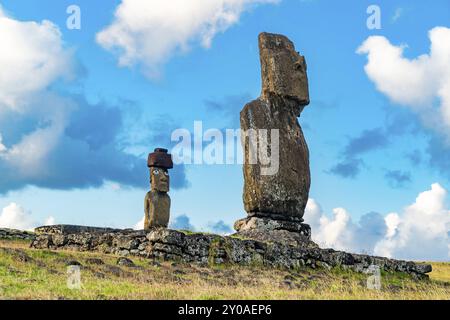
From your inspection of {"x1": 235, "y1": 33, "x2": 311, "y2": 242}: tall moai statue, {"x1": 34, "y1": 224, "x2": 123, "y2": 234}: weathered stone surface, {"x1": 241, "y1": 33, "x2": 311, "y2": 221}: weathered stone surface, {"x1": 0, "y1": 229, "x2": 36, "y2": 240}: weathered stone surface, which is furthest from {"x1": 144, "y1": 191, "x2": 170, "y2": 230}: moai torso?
{"x1": 241, "y1": 33, "x2": 311, "y2": 221}: weathered stone surface

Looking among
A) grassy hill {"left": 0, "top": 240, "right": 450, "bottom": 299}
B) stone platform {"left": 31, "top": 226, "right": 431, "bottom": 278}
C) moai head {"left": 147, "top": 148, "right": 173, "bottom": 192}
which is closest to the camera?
grassy hill {"left": 0, "top": 240, "right": 450, "bottom": 299}

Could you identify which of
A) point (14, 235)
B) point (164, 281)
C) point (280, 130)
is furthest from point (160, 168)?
point (164, 281)

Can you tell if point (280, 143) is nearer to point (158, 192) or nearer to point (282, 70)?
point (282, 70)

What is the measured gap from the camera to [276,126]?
24.5 m

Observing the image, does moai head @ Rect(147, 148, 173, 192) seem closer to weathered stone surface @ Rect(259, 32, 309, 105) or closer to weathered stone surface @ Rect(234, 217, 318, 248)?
weathered stone surface @ Rect(234, 217, 318, 248)

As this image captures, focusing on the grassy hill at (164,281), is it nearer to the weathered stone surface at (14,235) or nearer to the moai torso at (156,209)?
the moai torso at (156,209)

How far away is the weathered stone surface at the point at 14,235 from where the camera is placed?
31.8m

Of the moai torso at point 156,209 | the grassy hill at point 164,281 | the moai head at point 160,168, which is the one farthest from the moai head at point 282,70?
the moai torso at point 156,209

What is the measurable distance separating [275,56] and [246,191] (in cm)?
559

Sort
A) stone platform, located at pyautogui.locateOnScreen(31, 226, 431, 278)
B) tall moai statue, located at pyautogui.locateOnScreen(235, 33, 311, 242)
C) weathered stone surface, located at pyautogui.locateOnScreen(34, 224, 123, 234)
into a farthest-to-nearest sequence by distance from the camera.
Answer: weathered stone surface, located at pyautogui.locateOnScreen(34, 224, 123, 234) → tall moai statue, located at pyautogui.locateOnScreen(235, 33, 311, 242) → stone platform, located at pyautogui.locateOnScreen(31, 226, 431, 278)

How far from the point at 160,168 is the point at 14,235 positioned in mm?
8151

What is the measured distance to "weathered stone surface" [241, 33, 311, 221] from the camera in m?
23.8
